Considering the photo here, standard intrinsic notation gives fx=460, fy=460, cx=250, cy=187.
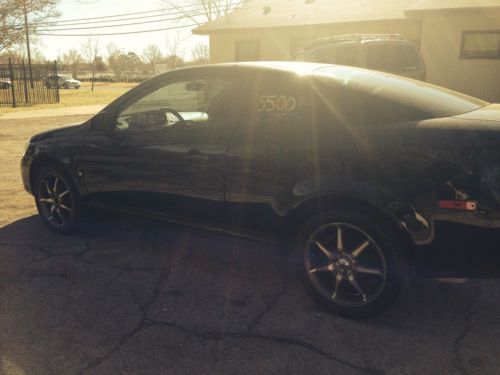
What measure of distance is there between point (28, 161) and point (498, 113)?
416cm

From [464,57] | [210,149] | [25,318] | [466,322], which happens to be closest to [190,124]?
[210,149]

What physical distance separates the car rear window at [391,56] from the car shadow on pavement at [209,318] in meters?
7.69

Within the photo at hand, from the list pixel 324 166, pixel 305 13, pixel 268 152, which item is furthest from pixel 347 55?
pixel 305 13

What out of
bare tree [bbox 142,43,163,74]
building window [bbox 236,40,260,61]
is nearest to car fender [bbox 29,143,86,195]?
building window [bbox 236,40,260,61]

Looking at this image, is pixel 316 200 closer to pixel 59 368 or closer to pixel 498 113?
pixel 498 113

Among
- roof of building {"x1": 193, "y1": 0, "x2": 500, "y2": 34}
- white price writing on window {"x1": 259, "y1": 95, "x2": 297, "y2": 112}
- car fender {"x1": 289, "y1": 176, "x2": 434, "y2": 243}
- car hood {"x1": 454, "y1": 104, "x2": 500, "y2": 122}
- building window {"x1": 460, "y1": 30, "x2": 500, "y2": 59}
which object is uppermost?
roof of building {"x1": 193, "y1": 0, "x2": 500, "y2": 34}

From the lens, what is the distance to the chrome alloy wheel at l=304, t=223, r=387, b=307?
282cm

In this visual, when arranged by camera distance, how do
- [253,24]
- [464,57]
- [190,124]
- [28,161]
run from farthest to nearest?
[253,24], [464,57], [28,161], [190,124]

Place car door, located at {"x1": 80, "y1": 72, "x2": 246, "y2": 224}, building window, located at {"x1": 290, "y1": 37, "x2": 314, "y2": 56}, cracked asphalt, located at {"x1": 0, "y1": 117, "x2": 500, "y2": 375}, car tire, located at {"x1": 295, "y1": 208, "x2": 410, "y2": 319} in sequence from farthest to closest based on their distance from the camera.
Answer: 1. building window, located at {"x1": 290, "y1": 37, "x2": 314, "y2": 56}
2. car door, located at {"x1": 80, "y1": 72, "x2": 246, "y2": 224}
3. car tire, located at {"x1": 295, "y1": 208, "x2": 410, "y2": 319}
4. cracked asphalt, located at {"x1": 0, "y1": 117, "x2": 500, "y2": 375}

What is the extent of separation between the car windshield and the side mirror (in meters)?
1.86

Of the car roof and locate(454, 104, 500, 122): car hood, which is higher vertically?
the car roof

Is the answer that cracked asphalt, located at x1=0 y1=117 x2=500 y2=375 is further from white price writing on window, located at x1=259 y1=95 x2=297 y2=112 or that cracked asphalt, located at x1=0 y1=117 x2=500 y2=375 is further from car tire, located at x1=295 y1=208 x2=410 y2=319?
white price writing on window, located at x1=259 y1=95 x2=297 y2=112

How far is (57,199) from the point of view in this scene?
4.48m

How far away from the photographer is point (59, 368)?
2500 millimetres
